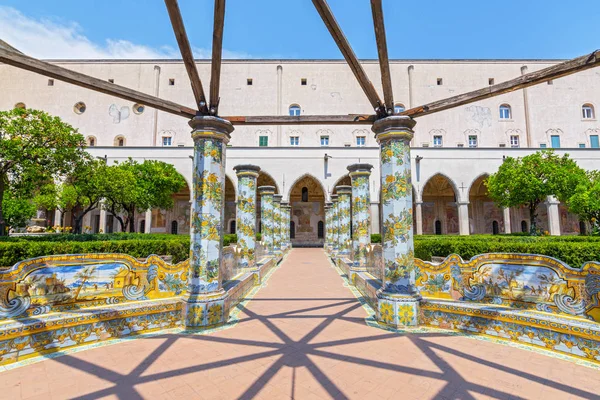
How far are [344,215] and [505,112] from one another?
26.2m

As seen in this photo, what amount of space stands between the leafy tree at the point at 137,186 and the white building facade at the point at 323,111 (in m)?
6.33

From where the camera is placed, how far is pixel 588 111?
94.8 ft

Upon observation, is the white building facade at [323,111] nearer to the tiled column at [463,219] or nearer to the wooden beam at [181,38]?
the tiled column at [463,219]

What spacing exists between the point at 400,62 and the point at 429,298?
31007 millimetres

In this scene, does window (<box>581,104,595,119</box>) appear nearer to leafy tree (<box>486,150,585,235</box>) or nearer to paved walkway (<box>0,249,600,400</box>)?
leafy tree (<box>486,150,585,235</box>)

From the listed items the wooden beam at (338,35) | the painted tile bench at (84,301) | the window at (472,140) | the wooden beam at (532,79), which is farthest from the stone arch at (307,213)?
the wooden beam at (338,35)

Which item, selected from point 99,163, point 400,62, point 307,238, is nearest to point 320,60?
point 400,62

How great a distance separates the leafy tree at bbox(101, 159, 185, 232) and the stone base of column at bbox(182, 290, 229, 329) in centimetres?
1316

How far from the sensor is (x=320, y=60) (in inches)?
1201

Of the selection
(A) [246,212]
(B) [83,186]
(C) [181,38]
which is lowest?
(A) [246,212]

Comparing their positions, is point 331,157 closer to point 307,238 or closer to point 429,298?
point 307,238

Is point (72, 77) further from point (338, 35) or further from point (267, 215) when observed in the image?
point (267, 215)

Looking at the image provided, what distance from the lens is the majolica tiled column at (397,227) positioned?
14.3 feet

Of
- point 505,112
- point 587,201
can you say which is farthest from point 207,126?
point 505,112
